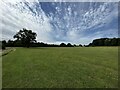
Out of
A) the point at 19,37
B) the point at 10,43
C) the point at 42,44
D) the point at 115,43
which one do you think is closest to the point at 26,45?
the point at 19,37

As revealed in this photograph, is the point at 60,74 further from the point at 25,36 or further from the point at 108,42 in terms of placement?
the point at 108,42

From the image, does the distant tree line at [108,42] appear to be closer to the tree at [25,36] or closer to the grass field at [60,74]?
the tree at [25,36]

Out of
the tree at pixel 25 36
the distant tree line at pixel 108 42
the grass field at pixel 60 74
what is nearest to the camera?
the grass field at pixel 60 74

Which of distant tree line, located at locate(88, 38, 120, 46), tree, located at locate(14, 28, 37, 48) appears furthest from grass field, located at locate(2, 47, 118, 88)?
distant tree line, located at locate(88, 38, 120, 46)

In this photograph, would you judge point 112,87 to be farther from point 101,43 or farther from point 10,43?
point 101,43

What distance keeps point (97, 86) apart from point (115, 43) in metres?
101

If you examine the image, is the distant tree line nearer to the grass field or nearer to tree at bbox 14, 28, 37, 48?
tree at bbox 14, 28, 37, 48

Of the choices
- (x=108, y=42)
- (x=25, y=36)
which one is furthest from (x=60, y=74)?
(x=108, y=42)

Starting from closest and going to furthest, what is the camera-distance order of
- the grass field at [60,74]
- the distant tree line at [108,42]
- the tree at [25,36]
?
the grass field at [60,74] → the tree at [25,36] → the distant tree line at [108,42]

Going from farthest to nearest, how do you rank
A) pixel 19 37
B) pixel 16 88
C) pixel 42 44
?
pixel 42 44, pixel 19 37, pixel 16 88

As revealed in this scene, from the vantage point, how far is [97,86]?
714 cm

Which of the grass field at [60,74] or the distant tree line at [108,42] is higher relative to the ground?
the distant tree line at [108,42]

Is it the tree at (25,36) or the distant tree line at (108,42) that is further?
the distant tree line at (108,42)

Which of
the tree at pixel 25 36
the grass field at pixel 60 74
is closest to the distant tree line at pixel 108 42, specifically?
the tree at pixel 25 36
